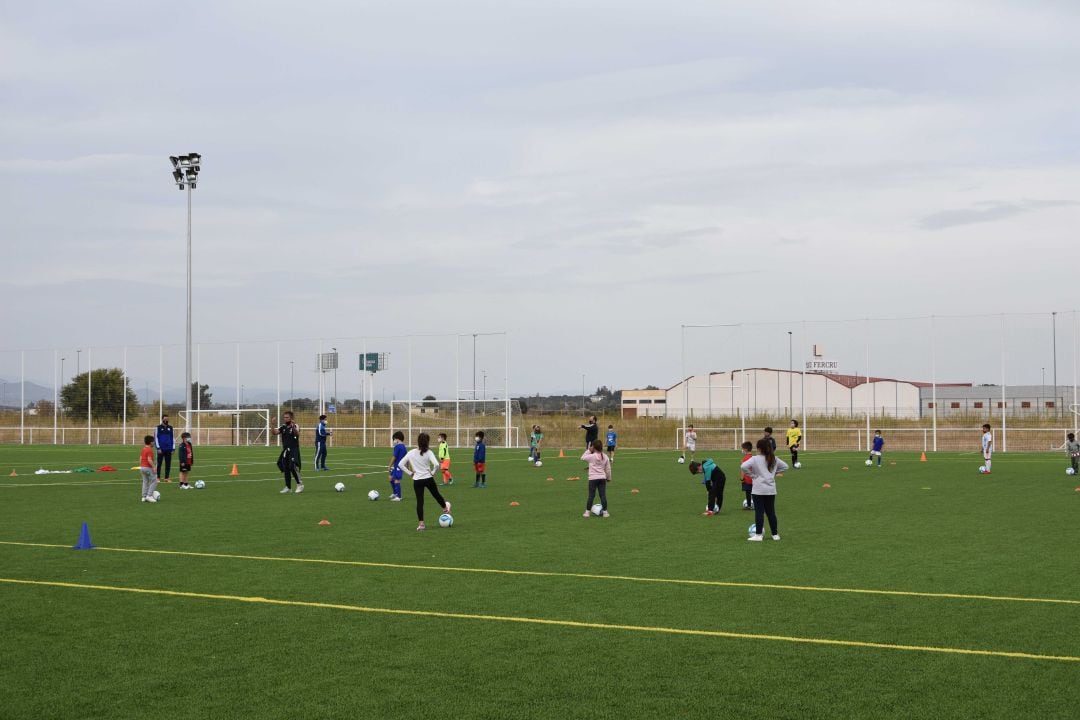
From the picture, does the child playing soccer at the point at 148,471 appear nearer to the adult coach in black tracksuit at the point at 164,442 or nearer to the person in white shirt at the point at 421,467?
the adult coach in black tracksuit at the point at 164,442

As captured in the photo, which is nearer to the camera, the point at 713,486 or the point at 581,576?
the point at 581,576

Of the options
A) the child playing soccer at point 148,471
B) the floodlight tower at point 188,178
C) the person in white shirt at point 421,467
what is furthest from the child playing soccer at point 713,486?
the floodlight tower at point 188,178

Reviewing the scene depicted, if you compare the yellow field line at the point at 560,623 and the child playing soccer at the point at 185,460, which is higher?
the child playing soccer at the point at 185,460

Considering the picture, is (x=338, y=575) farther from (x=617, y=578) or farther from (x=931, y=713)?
(x=931, y=713)

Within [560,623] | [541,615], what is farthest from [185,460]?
[560,623]

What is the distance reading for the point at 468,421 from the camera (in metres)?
67.6

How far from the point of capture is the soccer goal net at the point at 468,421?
217 ft

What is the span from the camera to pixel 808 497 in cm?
2691

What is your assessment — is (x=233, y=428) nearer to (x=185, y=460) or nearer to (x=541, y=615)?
(x=185, y=460)

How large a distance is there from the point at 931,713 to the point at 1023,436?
55040 millimetres

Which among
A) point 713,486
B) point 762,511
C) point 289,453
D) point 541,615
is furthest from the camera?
point 289,453

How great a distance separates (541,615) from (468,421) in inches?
2226

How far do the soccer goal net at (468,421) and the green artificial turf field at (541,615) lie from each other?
142 feet

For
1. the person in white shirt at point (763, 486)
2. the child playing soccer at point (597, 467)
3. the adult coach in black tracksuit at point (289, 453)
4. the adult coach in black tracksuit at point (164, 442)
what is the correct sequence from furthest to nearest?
the adult coach in black tracksuit at point (164, 442) → the adult coach in black tracksuit at point (289, 453) → the child playing soccer at point (597, 467) → the person in white shirt at point (763, 486)
